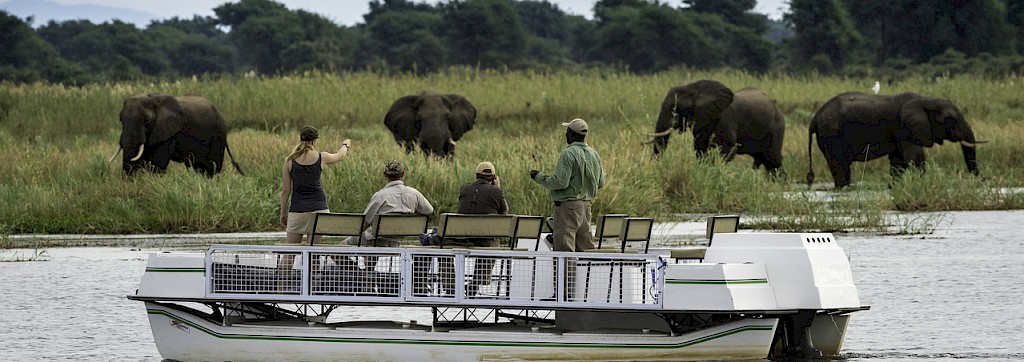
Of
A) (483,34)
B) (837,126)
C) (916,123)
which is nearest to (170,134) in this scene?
(837,126)

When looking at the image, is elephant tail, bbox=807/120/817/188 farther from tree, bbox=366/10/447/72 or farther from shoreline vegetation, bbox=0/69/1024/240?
tree, bbox=366/10/447/72

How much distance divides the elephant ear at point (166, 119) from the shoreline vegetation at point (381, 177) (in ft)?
2.87

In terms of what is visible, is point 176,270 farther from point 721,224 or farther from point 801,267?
point 801,267

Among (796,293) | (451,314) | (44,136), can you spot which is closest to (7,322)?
(451,314)

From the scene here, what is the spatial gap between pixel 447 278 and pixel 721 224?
255 cm

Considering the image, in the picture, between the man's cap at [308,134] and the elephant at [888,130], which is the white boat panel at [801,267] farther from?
the elephant at [888,130]

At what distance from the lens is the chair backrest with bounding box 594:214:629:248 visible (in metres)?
13.4

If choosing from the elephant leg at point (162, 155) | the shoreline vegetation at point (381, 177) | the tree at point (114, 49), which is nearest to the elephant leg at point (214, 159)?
the shoreline vegetation at point (381, 177)

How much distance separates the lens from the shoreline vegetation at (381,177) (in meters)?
23.5

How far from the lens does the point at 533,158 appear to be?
79.6 ft

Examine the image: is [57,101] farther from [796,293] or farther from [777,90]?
[796,293]

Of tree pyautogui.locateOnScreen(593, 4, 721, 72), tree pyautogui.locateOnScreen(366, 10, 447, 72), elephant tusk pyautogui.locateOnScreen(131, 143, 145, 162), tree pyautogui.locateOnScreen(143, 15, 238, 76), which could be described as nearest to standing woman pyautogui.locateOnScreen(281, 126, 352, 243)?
elephant tusk pyautogui.locateOnScreen(131, 143, 145, 162)

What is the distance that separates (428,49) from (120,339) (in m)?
60.2

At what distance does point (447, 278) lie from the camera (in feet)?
41.3
